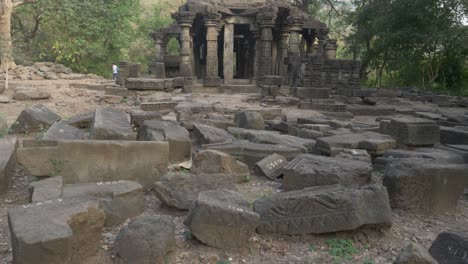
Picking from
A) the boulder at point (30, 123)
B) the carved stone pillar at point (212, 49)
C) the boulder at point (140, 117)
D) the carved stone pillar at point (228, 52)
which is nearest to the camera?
the boulder at point (30, 123)

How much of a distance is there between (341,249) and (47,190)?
8.73 ft

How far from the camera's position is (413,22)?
64.1ft

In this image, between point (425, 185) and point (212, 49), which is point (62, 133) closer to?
point (425, 185)

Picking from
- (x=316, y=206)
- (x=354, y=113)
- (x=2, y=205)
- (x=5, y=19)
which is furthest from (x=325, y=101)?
(x=5, y=19)

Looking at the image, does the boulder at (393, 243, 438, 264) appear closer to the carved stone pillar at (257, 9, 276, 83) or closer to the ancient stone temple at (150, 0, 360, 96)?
the ancient stone temple at (150, 0, 360, 96)

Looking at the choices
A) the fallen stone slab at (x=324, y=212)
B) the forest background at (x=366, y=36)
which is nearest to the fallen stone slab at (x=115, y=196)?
the fallen stone slab at (x=324, y=212)

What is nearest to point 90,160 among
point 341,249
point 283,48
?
point 341,249

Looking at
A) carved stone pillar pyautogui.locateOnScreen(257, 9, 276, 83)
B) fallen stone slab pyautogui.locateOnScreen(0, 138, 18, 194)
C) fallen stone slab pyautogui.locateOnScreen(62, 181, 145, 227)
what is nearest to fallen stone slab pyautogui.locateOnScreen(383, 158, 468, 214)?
fallen stone slab pyautogui.locateOnScreen(62, 181, 145, 227)

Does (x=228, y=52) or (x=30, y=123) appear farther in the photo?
(x=228, y=52)

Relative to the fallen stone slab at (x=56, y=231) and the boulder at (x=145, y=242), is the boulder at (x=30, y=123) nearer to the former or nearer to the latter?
the fallen stone slab at (x=56, y=231)

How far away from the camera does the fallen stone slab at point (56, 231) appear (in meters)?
2.38

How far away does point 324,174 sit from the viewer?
407cm

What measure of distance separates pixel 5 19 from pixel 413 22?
2028cm

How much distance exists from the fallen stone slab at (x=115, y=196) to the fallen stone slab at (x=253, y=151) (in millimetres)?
2014
